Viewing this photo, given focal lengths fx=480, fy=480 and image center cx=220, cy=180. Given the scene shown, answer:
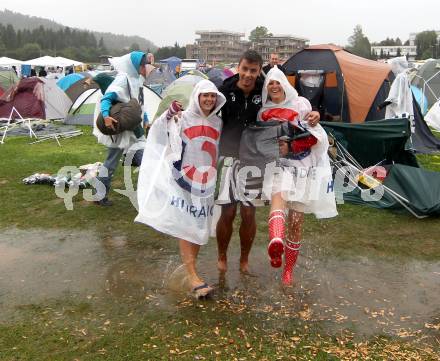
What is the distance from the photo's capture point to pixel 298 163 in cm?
342

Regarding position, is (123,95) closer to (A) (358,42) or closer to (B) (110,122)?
(B) (110,122)

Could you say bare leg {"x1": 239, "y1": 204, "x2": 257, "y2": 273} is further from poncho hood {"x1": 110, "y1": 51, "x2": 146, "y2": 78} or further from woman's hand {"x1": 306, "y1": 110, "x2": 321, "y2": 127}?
poncho hood {"x1": 110, "y1": 51, "x2": 146, "y2": 78}

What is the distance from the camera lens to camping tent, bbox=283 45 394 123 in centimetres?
1009

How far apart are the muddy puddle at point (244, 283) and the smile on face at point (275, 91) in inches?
53.5

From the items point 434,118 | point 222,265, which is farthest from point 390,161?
point 434,118

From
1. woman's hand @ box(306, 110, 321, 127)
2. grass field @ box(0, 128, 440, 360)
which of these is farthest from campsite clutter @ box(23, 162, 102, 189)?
woman's hand @ box(306, 110, 321, 127)

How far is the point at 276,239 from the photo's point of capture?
2984mm

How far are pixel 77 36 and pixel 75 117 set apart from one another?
12175 centimetres

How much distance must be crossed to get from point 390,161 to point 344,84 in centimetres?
410

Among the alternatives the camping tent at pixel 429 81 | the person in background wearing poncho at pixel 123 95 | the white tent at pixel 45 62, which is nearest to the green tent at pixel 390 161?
the person in background wearing poncho at pixel 123 95

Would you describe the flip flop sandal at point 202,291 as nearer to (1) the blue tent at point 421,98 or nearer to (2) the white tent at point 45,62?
(1) the blue tent at point 421,98

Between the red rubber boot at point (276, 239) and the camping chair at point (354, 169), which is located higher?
the red rubber boot at point (276, 239)

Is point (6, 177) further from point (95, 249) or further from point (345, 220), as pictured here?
point (345, 220)

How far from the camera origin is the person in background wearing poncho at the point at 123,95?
16.7 ft
